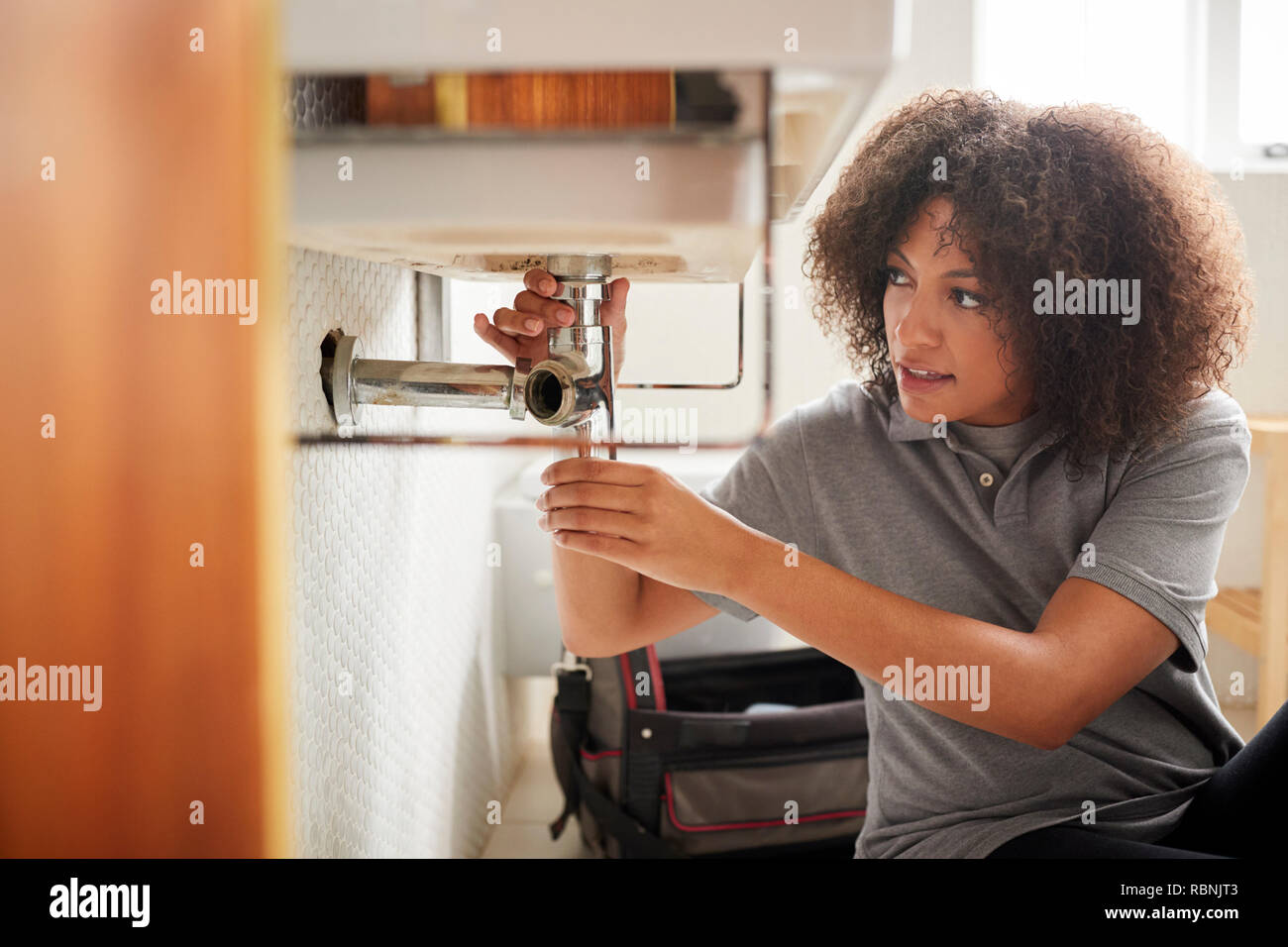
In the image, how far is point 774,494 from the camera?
715 mm

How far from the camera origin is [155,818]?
1.29 ft

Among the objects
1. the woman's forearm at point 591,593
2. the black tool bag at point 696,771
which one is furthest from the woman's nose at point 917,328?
the black tool bag at point 696,771

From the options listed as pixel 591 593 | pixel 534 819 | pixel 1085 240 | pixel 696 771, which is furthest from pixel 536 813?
pixel 1085 240

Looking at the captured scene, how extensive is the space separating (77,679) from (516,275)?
1.29 feet

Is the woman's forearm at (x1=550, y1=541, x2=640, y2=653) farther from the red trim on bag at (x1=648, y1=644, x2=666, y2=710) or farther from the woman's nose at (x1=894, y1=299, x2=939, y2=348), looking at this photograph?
the red trim on bag at (x1=648, y1=644, x2=666, y2=710)

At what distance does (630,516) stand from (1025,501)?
341mm

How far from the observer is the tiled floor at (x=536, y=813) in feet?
4.04

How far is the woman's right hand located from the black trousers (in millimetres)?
418

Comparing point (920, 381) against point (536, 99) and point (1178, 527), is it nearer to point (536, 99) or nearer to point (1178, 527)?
point (1178, 527)

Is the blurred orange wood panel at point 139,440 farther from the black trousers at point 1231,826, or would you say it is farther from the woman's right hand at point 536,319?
the black trousers at point 1231,826

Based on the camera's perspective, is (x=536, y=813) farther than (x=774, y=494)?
Yes

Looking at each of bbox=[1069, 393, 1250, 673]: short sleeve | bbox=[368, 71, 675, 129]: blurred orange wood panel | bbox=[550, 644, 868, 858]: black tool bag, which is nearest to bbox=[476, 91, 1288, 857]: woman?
bbox=[1069, 393, 1250, 673]: short sleeve

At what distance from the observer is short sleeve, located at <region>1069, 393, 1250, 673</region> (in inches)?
22.5

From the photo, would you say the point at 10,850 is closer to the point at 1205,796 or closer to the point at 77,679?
the point at 77,679
